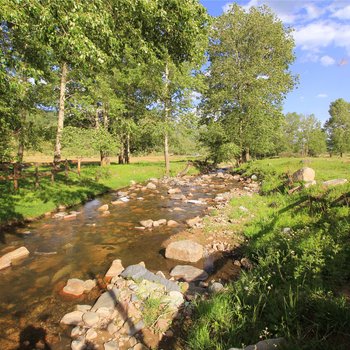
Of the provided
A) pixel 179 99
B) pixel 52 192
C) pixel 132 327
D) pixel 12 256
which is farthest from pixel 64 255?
pixel 179 99

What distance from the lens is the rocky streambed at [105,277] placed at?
5.38 m

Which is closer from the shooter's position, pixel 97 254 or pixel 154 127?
pixel 97 254

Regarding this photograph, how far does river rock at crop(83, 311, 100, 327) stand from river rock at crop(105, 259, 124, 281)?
181cm

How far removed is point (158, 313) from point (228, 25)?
38093mm

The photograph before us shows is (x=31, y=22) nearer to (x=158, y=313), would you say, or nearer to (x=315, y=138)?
(x=158, y=313)

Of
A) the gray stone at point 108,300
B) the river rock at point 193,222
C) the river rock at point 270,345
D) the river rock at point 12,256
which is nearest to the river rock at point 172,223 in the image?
the river rock at point 193,222

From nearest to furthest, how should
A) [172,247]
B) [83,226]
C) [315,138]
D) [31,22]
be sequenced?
[31,22] < [172,247] < [83,226] < [315,138]

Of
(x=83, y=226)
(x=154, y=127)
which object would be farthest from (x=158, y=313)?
(x=154, y=127)

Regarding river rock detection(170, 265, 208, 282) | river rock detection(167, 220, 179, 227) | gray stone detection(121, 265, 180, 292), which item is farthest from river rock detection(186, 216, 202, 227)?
gray stone detection(121, 265, 180, 292)

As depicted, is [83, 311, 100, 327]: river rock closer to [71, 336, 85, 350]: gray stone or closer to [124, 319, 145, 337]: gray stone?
[71, 336, 85, 350]: gray stone

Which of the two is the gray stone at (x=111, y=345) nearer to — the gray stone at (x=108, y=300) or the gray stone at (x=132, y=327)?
the gray stone at (x=132, y=327)

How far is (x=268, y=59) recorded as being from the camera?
35250 millimetres

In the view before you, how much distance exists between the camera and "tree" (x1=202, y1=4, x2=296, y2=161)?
→ 110 ft

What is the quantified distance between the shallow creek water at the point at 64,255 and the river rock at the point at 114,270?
12.5 inches
